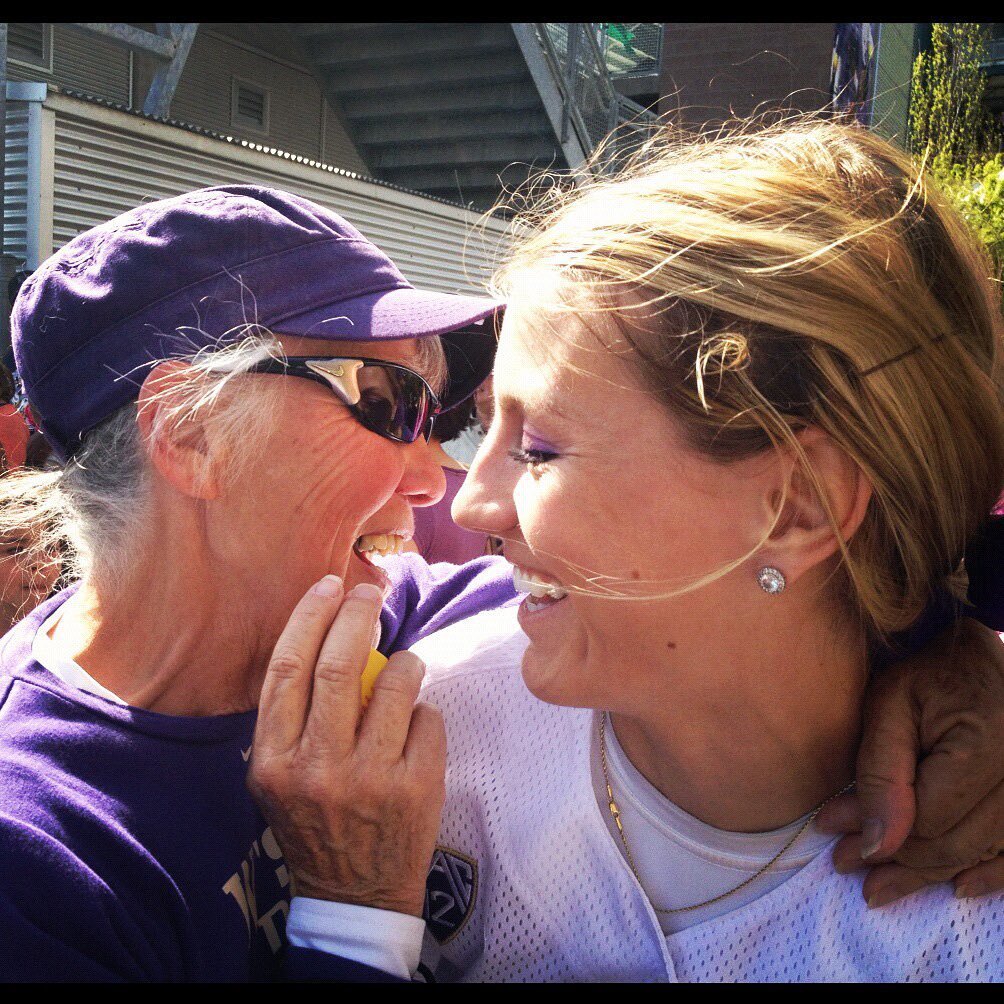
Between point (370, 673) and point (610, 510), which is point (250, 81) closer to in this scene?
point (370, 673)

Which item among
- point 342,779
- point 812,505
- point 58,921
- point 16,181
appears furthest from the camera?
point 16,181

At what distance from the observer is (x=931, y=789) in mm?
1623

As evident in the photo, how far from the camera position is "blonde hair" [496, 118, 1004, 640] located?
1590 millimetres

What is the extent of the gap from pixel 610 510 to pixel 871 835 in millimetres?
627

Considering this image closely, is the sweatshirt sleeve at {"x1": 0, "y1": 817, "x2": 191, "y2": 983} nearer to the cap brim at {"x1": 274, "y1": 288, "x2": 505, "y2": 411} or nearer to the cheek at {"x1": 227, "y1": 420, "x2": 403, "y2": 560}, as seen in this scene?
the cheek at {"x1": 227, "y1": 420, "x2": 403, "y2": 560}

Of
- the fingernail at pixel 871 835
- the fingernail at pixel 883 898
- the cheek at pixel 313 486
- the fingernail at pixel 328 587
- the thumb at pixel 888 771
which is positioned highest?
the cheek at pixel 313 486

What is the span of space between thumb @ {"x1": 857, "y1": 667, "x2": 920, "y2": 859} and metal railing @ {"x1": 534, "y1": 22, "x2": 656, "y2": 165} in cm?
1097

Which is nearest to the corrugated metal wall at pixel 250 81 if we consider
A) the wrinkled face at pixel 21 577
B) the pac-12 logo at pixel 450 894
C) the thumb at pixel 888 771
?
the wrinkled face at pixel 21 577

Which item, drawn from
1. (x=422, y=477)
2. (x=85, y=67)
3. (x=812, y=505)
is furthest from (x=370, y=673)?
(x=85, y=67)

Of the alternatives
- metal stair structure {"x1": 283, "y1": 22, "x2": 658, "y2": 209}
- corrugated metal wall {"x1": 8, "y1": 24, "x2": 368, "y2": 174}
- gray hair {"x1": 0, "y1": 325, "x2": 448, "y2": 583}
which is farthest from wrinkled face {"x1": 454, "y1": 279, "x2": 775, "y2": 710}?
corrugated metal wall {"x1": 8, "y1": 24, "x2": 368, "y2": 174}

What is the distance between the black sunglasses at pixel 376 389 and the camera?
2053 millimetres

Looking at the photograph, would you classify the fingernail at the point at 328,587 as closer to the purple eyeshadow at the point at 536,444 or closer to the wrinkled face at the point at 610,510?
the wrinkled face at the point at 610,510

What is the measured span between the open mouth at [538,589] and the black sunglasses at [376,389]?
1.62 ft
